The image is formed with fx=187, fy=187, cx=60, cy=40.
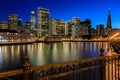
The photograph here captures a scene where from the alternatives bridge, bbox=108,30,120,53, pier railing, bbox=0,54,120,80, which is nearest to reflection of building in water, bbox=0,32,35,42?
bridge, bbox=108,30,120,53

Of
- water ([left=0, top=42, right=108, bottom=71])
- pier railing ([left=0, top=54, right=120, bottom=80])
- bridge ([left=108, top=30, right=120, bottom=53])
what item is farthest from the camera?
water ([left=0, top=42, right=108, bottom=71])

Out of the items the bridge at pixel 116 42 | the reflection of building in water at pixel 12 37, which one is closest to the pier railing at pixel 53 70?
the bridge at pixel 116 42

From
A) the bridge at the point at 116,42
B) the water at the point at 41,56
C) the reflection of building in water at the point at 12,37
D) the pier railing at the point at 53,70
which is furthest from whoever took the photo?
the reflection of building in water at the point at 12,37

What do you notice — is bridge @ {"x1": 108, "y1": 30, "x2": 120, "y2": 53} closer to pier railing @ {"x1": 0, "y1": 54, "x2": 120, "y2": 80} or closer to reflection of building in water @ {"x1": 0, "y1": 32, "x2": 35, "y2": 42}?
pier railing @ {"x1": 0, "y1": 54, "x2": 120, "y2": 80}

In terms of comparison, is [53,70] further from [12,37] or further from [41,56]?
[12,37]

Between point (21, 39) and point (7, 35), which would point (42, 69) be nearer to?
point (7, 35)

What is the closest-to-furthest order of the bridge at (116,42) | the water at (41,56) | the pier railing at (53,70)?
1. the pier railing at (53,70)
2. the bridge at (116,42)
3. the water at (41,56)

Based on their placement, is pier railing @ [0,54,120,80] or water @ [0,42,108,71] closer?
pier railing @ [0,54,120,80]

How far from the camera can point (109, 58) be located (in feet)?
18.3

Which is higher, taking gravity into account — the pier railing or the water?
the pier railing

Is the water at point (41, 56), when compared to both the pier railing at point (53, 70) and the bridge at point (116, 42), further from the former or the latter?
the pier railing at point (53, 70)

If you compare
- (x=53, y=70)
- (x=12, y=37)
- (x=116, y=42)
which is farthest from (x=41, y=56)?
(x=12, y=37)

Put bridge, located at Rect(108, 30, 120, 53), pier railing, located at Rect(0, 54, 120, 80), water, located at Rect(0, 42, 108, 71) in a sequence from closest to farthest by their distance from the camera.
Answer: pier railing, located at Rect(0, 54, 120, 80), bridge, located at Rect(108, 30, 120, 53), water, located at Rect(0, 42, 108, 71)

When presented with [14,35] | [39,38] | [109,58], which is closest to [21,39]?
[14,35]
